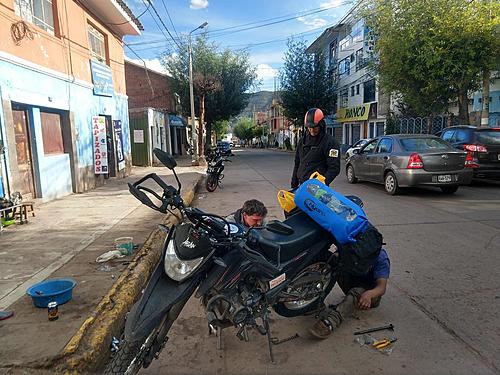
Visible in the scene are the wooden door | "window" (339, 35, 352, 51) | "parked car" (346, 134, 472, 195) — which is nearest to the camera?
the wooden door

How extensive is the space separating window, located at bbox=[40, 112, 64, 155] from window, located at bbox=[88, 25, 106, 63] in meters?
3.45

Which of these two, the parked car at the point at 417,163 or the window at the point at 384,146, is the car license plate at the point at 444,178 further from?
the window at the point at 384,146

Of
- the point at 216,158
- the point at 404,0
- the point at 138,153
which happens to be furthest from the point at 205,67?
the point at 216,158

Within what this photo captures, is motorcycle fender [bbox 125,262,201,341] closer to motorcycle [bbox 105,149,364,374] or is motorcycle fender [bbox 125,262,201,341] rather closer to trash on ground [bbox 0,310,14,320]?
motorcycle [bbox 105,149,364,374]

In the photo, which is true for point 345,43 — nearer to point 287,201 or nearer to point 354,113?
point 354,113

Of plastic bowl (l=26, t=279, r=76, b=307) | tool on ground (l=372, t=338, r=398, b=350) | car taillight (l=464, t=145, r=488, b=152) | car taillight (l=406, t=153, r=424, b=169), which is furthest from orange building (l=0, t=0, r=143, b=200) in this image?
car taillight (l=464, t=145, r=488, b=152)

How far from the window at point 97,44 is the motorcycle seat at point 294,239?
11.0 m

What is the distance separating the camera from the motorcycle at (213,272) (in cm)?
208

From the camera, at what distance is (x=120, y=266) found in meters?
4.14

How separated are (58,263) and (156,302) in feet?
9.00

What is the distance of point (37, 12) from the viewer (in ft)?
27.6

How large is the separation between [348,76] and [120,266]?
99.4 feet

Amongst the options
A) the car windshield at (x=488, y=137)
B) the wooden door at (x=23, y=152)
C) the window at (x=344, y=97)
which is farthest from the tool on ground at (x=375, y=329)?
the window at (x=344, y=97)

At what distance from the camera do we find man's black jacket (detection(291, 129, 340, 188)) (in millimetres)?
4316
